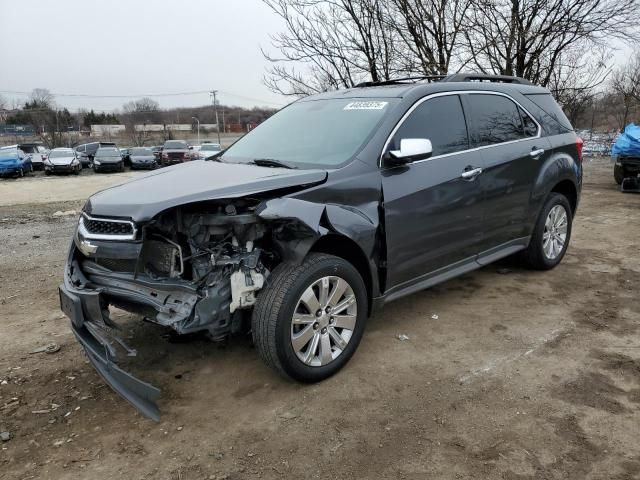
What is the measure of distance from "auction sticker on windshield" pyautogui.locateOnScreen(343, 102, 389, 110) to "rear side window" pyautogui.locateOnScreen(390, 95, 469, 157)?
23 cm

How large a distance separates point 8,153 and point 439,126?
2613 cm

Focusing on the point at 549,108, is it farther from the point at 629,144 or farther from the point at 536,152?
the point at 629,144

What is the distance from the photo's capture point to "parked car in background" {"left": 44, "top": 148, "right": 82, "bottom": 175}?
84.3 feet

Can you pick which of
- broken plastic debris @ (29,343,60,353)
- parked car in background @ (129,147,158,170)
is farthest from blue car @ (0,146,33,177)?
broken plastic debris @ (29,343,60,353)

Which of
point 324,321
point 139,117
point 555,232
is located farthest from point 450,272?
point 139,117

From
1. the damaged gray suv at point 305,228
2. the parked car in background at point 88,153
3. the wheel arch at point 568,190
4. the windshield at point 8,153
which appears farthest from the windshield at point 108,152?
the wheel arch at point 568,190

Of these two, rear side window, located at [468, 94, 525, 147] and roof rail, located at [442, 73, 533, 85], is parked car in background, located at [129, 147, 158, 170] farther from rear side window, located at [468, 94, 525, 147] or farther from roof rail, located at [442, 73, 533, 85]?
rear side window, located at [468, 94, 525, 147]

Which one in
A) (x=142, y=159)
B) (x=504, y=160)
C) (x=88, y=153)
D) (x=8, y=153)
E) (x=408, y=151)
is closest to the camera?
(x=408, y=151)

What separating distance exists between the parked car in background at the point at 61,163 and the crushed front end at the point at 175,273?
25715mm

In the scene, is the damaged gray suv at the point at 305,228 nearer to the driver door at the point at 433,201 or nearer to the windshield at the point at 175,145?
the driver door at the point at 433,201

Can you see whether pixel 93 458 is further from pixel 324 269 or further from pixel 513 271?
pixel 513 271

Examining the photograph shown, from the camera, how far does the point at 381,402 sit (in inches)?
119

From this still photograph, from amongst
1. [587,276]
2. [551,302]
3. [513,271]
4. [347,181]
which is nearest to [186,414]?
[347,181]

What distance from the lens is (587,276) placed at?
5301 mm
